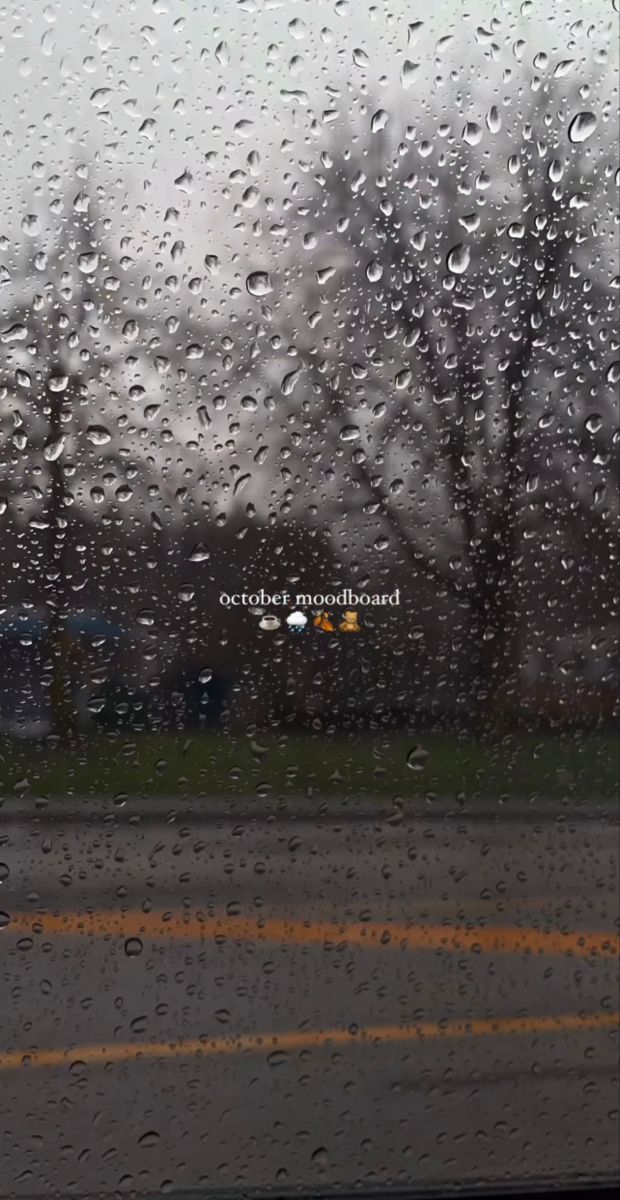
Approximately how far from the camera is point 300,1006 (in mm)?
2314

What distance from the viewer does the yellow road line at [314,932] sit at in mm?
2232

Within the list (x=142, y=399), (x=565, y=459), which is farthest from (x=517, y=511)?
(x=142, y=399)

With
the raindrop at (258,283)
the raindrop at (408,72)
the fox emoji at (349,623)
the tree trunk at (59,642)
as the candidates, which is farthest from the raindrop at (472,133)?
the tree trunk at (59,642)

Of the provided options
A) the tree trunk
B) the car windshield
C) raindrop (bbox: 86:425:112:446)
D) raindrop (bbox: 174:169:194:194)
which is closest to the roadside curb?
the car windshield

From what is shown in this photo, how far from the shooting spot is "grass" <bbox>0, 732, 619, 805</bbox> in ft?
7.40

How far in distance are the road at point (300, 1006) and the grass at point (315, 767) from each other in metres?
0.07

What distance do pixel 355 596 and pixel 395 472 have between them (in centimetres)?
27

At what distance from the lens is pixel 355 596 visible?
235 centimetres

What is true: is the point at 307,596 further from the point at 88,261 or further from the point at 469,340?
the point at 88,261

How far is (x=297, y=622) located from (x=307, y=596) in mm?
56

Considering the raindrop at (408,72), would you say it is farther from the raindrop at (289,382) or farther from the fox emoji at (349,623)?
the fox emoji at (349,623)

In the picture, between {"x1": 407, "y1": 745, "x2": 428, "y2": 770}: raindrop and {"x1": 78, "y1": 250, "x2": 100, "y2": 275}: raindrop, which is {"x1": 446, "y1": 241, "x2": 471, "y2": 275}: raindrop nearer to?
{"x1": 78, "y1": 250, "x2": 100, "y2": 275}: raindrop

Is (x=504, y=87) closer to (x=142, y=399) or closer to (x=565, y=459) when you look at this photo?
(x=565, y=459)

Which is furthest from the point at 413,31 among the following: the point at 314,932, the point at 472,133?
the point at 314,932
